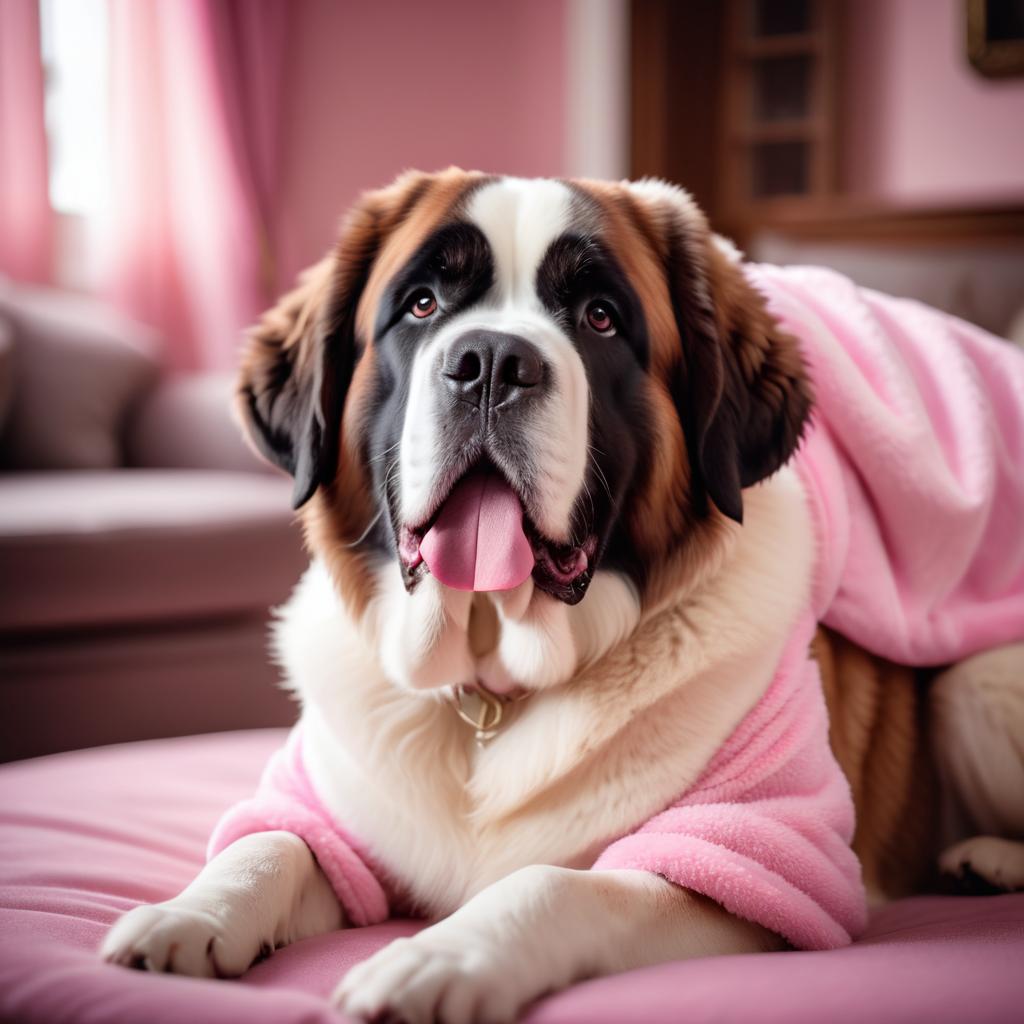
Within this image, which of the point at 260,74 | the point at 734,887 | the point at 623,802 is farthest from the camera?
the point at 260,74

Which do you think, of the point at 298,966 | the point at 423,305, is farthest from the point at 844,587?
the point at 298,966

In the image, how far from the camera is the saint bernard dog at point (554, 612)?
3.91 ft

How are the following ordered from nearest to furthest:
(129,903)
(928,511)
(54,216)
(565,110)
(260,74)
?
(129,903)
(928,511)
(54,216)
(260,74)
(565,110)

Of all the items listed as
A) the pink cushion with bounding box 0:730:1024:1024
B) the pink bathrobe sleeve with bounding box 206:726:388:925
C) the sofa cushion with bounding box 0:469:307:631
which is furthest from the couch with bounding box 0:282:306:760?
the pink bathrobe sleeve with bounding box 206:726:388:925

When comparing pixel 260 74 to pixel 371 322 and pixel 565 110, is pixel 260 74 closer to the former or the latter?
pixel 565 110

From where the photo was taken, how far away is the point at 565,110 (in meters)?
6.16

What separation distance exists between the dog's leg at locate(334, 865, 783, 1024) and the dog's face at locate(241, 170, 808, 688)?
0.32 metres

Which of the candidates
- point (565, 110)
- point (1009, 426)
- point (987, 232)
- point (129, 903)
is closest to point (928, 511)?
point (1009, 426)

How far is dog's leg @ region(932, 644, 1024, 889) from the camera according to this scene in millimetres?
1494

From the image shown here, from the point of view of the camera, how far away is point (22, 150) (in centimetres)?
450

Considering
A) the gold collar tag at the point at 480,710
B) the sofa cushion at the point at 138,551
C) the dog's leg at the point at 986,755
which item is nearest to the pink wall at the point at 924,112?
the sofa cushion at the point at 138,551

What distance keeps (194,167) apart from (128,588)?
3.05 metres

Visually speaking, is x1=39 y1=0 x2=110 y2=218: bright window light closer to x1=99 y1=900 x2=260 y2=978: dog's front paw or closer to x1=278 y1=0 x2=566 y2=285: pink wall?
x1=278 y1=0 x2=566 y2=285: pink wall

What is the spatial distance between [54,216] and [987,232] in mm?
3791
